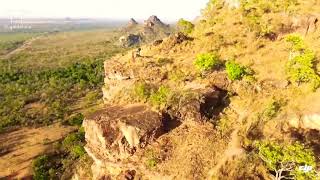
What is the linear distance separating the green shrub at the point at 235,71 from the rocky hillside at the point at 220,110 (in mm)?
81

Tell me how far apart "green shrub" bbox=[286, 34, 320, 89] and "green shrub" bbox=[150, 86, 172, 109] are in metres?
9.14

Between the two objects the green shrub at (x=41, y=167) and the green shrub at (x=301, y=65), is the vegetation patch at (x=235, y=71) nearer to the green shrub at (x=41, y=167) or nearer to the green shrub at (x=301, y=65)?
the green shrub at (x=301, y=65)

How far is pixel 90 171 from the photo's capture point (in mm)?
32781

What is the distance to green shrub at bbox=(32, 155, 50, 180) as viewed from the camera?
39.8 m

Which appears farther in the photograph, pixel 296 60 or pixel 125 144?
pixel 296 60

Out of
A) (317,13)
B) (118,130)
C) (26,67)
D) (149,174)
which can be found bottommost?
(26,67)

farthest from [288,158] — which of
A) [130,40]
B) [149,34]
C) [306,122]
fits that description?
[149,34]

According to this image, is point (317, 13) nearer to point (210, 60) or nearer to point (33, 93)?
point (210, 60)

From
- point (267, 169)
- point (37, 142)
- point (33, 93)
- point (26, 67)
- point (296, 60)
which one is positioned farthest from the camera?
point (26, 67)

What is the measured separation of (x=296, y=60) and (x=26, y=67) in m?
90.6

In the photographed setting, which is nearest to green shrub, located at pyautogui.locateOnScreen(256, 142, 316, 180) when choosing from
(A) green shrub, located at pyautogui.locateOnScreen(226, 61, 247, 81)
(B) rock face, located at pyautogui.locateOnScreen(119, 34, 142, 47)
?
(A) green shrub, located at pyautogui.locateOnScreen(226, 61, 247, 81)

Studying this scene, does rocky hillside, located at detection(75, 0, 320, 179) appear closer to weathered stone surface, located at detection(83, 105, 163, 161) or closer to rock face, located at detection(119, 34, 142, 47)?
weathered stone surface, located at detection(83, 105, 163, 161)

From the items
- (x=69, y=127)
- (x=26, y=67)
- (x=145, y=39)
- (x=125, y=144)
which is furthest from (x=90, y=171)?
(x=145, y=39)

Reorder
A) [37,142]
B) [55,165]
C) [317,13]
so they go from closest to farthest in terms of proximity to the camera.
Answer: [317,13]
[55,165]
[37,142]
